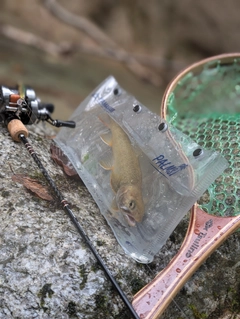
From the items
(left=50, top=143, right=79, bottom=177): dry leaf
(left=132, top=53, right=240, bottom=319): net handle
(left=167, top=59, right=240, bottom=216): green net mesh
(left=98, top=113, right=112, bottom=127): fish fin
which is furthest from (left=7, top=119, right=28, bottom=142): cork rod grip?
(left=132, top=53, right=240, bottom=319): net handle

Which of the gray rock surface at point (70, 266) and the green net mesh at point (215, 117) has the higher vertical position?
the green net mesh at point (215, 117)

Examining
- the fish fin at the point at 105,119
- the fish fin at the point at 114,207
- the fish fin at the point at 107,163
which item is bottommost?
the fish fin at the point at 114,207

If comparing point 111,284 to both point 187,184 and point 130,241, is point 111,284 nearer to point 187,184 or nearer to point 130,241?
point 130,241

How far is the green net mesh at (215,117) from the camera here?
67.5 inches

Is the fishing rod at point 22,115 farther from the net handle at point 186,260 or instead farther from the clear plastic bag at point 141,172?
the net handle at point 186,260

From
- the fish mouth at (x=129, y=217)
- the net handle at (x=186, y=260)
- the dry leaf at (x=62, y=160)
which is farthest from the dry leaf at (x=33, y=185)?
the net handle at (x=186, y=260)

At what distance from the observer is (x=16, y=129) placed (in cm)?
178

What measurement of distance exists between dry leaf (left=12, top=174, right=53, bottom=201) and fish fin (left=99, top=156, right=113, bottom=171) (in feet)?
0.84

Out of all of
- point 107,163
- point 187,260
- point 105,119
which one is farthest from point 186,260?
point 105,119

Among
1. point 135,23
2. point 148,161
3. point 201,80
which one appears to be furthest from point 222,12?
point 148,161

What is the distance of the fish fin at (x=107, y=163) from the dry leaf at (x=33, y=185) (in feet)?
0.84

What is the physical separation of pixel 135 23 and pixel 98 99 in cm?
576

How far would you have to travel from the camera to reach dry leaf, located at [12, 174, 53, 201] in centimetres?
160

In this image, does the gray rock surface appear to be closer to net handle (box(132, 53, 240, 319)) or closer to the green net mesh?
net handle (box(132, 53, 240, 319))
